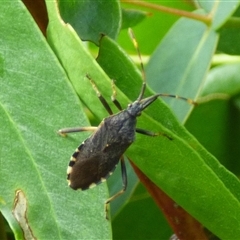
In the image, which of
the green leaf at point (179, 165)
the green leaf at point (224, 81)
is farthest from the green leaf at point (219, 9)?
the green leaf at point (179, 165)

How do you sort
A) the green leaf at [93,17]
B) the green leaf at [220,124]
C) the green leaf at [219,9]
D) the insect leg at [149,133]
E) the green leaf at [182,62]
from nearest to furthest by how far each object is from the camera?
the insect leg at [149,133]
the green leaf at [93,17]
the green leaf at [219,9]
the green leaf at [182,62]
the green leaf at [220,124]

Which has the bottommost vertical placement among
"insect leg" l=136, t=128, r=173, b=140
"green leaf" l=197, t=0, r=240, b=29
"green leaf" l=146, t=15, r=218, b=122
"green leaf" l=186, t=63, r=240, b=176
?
"green leaf" l=186, t=63, r=240, b=176

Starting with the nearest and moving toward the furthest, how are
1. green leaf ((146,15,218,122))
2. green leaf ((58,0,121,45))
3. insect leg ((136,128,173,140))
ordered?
insect leg ((136,128,173,140)) < green leaf ((58,0,121,45)) < green leaf ((146,15,218,122))

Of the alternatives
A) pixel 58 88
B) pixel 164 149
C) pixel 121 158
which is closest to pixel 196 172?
pixel 164 149

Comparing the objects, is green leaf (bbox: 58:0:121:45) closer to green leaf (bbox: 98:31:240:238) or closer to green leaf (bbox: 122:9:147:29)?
green leaf (bbox: 98:31:240:238)

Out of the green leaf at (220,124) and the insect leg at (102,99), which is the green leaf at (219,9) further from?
the insect leg at (102,99)

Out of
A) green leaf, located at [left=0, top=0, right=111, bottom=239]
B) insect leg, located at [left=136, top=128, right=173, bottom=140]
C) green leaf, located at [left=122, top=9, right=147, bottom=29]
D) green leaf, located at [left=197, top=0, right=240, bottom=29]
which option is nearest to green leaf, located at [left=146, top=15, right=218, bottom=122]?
green leaf, located at [left=197, top=0, right=240, bottom=29]

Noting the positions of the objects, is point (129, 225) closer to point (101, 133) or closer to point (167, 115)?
point (101, 133)
